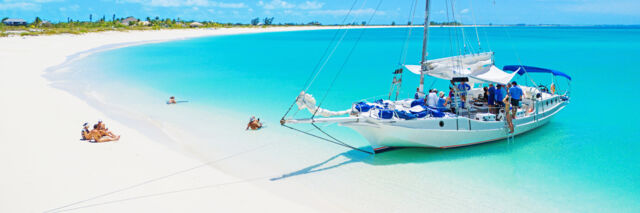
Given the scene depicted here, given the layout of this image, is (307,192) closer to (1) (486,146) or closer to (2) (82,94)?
(1) (486,146)

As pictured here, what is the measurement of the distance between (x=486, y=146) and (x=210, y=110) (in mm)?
13320

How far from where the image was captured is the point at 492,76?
1516 centimetres

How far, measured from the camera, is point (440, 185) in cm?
1121

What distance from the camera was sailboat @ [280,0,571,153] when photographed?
12664mm

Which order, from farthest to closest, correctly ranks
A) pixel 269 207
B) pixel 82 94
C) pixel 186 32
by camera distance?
pixel 186 32, pixel 82 94, pixel 269 207

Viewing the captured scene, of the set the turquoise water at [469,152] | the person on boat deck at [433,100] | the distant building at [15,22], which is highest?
the distant building at [15,22]

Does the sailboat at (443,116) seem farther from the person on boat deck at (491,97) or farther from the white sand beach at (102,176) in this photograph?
the white sand beach at (102,176)

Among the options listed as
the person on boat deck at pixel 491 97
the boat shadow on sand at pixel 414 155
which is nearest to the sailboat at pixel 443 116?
the person on boat deck at pixel 491 97

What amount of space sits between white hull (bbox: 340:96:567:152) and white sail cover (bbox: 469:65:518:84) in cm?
154

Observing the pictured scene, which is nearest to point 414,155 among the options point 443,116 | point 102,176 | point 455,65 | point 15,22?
point 443,116

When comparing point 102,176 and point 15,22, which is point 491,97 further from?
point 15,22

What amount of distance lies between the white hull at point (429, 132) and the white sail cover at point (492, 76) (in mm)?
1542

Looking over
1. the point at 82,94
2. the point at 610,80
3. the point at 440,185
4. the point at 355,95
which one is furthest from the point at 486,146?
the point at 610,80

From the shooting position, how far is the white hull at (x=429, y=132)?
12.7m
